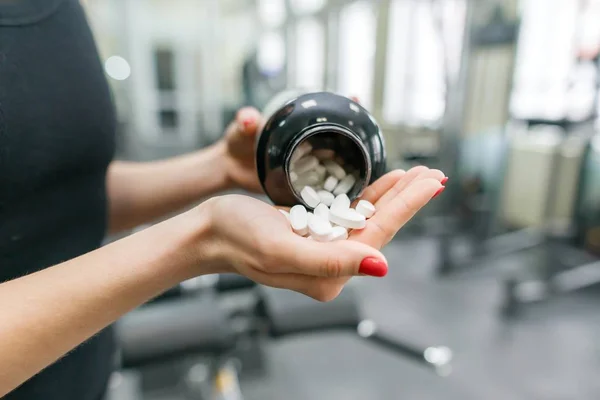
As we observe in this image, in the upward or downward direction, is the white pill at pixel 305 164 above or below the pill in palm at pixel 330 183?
above

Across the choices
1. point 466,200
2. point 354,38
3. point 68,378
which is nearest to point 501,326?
point 466,200

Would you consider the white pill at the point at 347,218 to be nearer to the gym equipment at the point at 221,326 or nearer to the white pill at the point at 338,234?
the white pill at the point at 338,234

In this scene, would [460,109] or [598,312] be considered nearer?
[598,312]

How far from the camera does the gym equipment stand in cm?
118

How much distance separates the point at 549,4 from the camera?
116 inches

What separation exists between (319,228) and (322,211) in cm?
6

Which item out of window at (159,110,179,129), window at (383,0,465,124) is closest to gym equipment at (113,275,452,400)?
window at (383,0,465,124)

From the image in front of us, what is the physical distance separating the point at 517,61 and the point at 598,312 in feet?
4.87

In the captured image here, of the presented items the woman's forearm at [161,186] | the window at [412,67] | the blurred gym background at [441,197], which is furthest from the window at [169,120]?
the woman's forearm at [161,186]

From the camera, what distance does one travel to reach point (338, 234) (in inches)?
17.3

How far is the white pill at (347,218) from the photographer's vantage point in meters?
0.45

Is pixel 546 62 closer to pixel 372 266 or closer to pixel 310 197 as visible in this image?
pixel 310 197

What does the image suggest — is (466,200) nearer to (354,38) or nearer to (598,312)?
(598,312)

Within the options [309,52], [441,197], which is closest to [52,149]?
[441,197]
